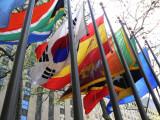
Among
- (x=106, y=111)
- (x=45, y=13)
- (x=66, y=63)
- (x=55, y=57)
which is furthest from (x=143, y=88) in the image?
(x=45, y=13)

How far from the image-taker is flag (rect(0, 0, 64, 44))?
6.80 meters

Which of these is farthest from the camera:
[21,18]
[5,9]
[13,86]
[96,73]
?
[21,18]

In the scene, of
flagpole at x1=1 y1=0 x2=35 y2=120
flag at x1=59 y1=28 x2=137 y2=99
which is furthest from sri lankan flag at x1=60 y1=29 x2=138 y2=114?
flagpole at x1=1 y1=0 x2=35 y2=120

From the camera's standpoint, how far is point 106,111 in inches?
356

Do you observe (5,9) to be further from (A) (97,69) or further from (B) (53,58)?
(A) (97,69)

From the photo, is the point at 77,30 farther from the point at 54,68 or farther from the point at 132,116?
the point at 132,116

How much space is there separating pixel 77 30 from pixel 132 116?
7439 cm

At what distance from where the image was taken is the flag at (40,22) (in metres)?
6.80

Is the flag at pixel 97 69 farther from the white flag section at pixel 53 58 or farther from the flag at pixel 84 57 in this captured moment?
the white flag section at pixel 53 58

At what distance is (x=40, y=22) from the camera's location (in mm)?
6922

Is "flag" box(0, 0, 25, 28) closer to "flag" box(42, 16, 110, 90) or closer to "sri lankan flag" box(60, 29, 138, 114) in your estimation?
"flag" box(42, 16, 110, 90)

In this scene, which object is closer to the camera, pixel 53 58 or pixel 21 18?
pixel 53 58

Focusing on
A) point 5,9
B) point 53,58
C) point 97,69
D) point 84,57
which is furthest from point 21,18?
point 97,69

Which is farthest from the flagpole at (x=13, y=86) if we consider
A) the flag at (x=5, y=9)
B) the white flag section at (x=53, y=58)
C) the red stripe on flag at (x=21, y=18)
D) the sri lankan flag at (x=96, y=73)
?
the red stripe on flag at (x=21, y=18)
